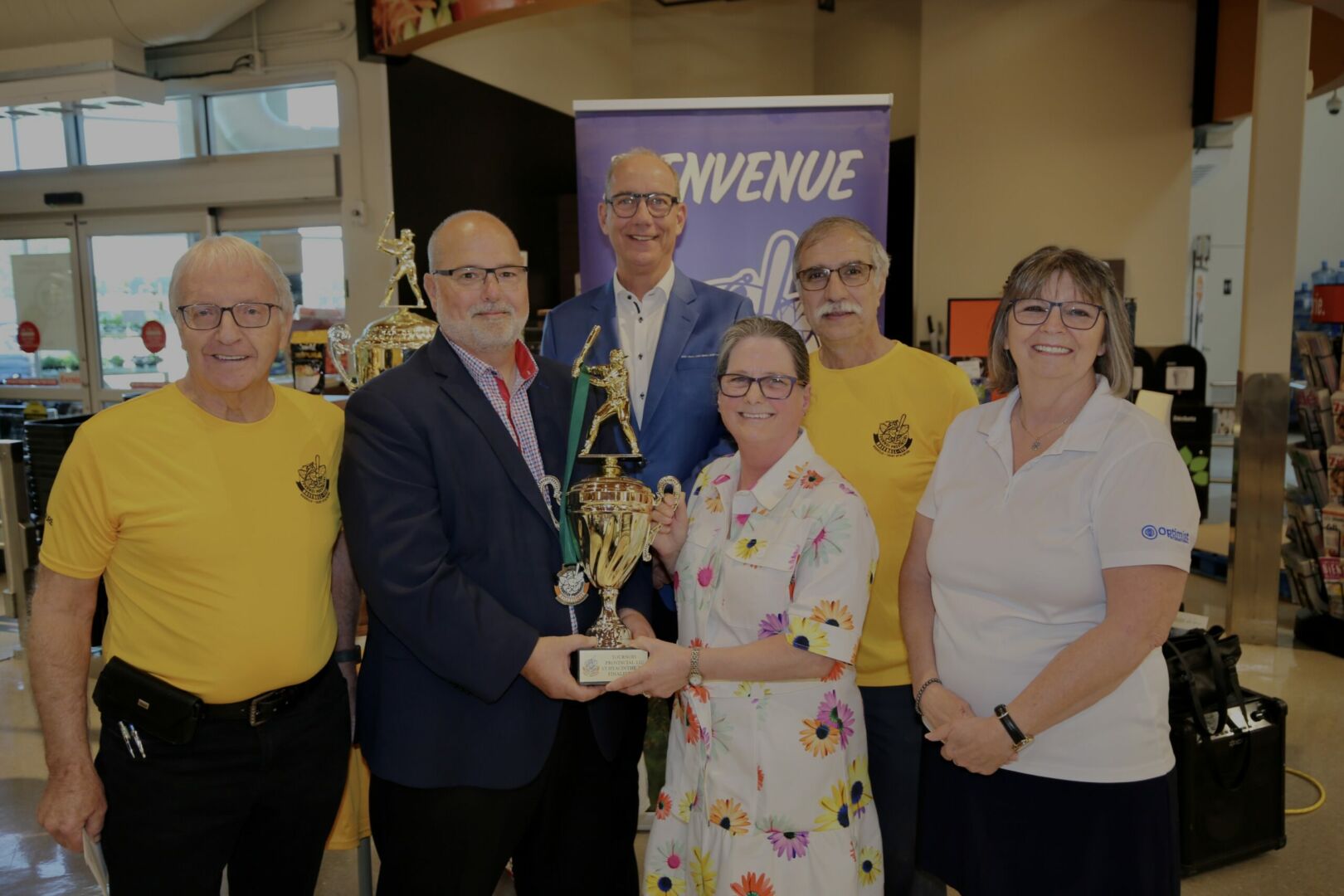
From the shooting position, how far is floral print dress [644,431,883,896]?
5.74ft

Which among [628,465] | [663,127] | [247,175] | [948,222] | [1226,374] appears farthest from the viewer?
[1226,374]

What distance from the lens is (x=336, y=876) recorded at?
315 centimetres

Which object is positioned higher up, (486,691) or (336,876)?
(486,691)

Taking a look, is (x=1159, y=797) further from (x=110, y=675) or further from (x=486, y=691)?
(x=110, y=675)

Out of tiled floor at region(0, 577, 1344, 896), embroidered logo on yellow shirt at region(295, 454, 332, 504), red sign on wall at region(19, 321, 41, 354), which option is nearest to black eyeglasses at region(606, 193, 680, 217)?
embroidered logo on yellow shirt at region(295, 454, 332, 504)

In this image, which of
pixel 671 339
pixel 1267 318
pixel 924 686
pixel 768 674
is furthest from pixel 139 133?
pixel 1267 318

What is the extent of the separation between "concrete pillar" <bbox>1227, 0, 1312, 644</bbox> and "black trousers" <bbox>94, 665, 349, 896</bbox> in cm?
534

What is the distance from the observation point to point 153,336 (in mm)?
7758

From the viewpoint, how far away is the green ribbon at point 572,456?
6.23ft

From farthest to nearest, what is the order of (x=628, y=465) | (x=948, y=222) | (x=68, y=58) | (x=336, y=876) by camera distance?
(x=948, y=222)
(x=68, y=58)
(x=336, y=876)
(x=628, y=465)

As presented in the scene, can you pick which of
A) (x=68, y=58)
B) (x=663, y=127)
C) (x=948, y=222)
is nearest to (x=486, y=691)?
(x=663, y=127)

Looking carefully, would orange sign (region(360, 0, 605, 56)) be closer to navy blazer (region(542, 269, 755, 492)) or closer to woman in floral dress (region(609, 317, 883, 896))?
navy blazer (region(542, 269, 755, 492))

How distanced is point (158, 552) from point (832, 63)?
37.7ft

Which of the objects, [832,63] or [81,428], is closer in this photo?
[81,428]
